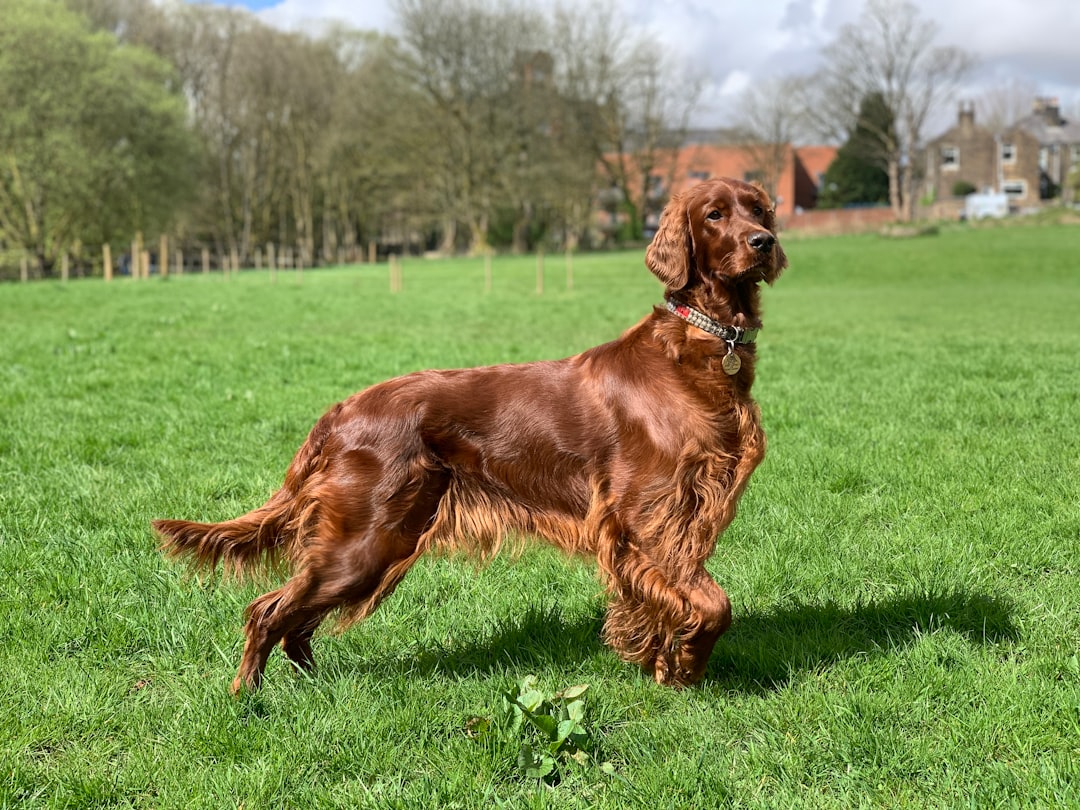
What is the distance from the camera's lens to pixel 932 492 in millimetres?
5406

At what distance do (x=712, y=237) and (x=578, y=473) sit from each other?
Result: 101 cm

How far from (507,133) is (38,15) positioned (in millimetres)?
25132

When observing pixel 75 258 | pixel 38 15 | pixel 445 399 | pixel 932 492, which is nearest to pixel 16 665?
pixel 445 399

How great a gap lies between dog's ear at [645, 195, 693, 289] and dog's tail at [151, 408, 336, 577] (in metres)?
1.35

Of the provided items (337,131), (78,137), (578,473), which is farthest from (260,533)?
(337,131)

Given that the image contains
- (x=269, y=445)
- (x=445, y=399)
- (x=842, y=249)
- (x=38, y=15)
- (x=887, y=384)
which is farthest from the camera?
(x=842, y=249)

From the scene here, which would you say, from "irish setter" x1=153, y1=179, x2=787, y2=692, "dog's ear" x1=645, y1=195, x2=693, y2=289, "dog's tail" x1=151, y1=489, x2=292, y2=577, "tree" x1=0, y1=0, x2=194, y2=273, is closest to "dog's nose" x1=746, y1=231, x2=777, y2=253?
"irish setter" x1=153, y1=179, x2=787, y2=692

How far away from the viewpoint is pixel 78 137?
128ft

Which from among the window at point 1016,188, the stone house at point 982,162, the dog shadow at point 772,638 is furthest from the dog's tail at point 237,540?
the window at point 1016,188

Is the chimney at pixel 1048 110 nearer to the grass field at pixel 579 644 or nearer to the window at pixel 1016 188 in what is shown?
the window at pixel 1016 188

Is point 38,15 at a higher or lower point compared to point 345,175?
higher

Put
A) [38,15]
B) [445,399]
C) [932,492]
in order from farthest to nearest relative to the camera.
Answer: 1. [38,15]
2. [932,492]
3. [445,399]

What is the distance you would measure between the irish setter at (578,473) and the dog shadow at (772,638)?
27 cm

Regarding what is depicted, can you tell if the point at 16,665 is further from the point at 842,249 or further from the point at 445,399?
the point at 842,249
